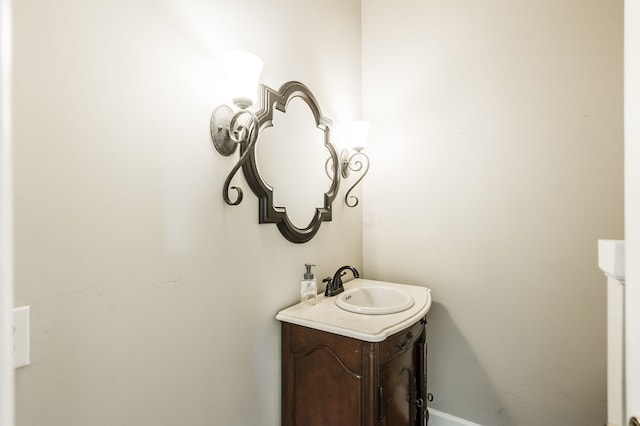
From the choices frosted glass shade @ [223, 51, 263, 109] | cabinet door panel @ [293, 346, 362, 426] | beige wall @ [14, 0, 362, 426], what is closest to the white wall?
cabinet door panel @ [293, 346, 362, 426]

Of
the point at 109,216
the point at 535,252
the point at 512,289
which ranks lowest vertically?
the point at 512,289

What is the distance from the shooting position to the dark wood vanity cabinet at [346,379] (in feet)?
3.67

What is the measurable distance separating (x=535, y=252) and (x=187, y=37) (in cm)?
181

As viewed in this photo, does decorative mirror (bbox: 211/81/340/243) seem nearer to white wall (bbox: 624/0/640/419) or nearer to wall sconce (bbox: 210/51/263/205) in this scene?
wall sconce (bbox: 210/51/263/205)

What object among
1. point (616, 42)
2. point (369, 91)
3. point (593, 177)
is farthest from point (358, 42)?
point (593, 177)

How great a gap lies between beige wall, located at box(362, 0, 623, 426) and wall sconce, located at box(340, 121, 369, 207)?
12 centimetres

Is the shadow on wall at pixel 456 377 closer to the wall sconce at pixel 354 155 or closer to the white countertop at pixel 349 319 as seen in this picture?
the white countertop at pixel 349 319

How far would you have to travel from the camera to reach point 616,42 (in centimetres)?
145

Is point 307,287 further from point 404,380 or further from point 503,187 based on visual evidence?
point 503,187

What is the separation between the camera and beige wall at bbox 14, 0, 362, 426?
0.70 metres

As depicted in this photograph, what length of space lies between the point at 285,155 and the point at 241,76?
1.54 ft

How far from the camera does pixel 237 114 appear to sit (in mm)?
1081

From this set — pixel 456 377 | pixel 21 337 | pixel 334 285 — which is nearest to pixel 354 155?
pixel 334 285

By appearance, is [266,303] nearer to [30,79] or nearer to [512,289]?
[30,79]
